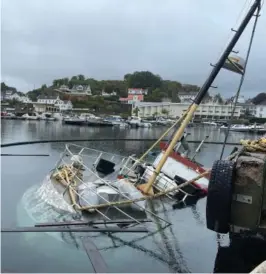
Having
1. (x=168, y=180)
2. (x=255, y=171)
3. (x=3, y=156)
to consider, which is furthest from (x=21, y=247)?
(x=3, y=156)

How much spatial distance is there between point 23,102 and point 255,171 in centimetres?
17888

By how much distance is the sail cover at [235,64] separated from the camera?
17203mm

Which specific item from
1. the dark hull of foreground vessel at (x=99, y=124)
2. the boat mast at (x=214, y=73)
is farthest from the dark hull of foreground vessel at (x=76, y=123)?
the boat mast at (x=214, y=73)

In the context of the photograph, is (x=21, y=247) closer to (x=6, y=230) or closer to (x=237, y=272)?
(x=6, y=230)

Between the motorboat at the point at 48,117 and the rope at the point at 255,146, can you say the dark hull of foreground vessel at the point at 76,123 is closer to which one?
the motorboat at the point at 48,117

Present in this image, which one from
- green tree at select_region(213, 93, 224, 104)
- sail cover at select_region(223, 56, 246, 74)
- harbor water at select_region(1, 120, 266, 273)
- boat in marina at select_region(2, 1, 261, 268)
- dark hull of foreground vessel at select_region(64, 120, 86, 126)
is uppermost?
green tree at select_region(213, 93, 224, 104)

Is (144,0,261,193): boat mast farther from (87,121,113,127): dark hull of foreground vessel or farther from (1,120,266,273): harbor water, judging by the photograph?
(87,121,113,127): dark hull of foreground vessel

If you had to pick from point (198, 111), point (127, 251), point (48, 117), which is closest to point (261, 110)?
point (198, 111)

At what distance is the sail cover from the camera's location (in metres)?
17.2

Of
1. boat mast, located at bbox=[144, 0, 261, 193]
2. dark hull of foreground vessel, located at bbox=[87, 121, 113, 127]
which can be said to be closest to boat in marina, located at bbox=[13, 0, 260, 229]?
boat mast, located at bbox=[144, 0, 261, 193]

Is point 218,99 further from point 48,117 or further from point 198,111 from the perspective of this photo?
point 48,117

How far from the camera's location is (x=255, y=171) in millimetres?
9680

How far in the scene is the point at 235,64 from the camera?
17.2 meters

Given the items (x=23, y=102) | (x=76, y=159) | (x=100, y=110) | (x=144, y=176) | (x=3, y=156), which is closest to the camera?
(x=76, y=159)
